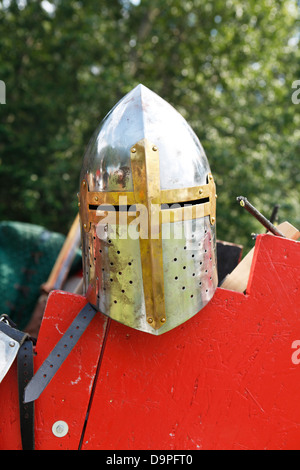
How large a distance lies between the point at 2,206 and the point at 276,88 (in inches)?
199

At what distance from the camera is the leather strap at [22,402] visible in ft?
4.86

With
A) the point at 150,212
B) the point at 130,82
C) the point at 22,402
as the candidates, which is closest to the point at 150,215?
the point at 150,212

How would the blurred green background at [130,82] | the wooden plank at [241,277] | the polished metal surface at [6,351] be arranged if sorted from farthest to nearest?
the blurred green background at [130,82] → the wooden plank at [241,277] → the polished metal surface at [6,351]

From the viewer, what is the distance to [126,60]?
22.2 ft

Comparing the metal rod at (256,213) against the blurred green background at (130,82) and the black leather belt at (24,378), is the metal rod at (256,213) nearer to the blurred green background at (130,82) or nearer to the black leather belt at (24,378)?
the black leather belt at (24,378)

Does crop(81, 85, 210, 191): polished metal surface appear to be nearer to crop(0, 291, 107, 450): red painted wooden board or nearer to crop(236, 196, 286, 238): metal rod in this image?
crop(236, 196, 286, 238): metal rod

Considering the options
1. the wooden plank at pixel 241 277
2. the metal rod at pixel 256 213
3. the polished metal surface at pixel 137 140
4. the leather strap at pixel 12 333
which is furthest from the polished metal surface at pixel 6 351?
the metal rod at pixel 256 213

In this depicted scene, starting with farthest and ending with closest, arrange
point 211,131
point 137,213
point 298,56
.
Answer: point 298,56 < point 211,131 < point 137,213

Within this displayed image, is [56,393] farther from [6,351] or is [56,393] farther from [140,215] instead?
[140,215]

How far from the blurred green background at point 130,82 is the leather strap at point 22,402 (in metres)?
4.83

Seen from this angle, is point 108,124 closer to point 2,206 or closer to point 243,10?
point 2,206
